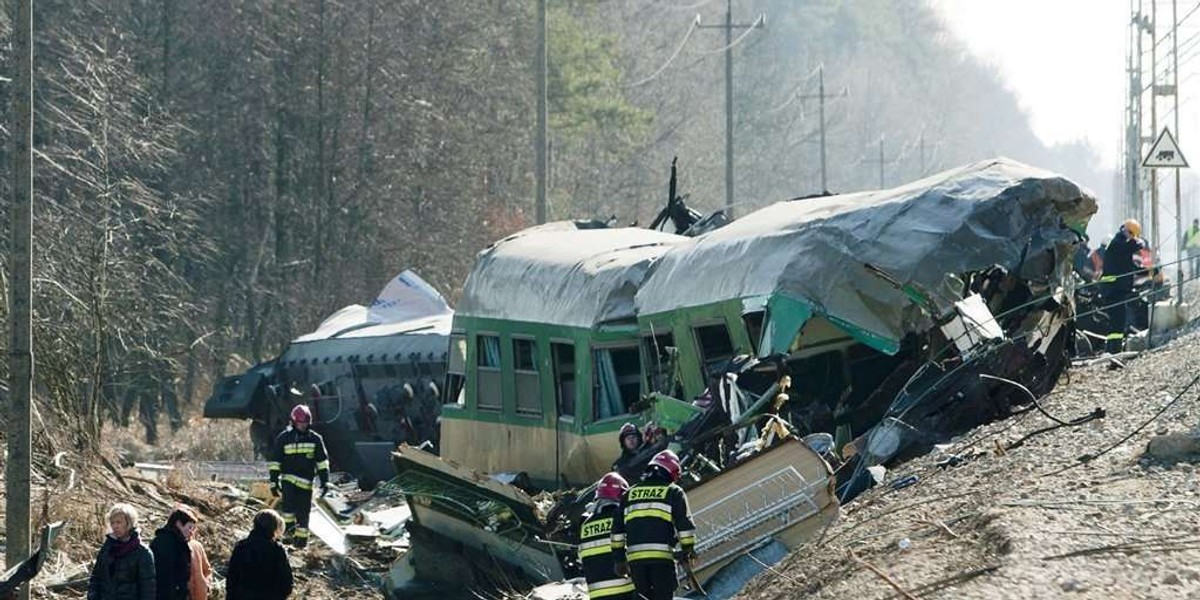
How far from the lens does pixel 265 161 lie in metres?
50.4

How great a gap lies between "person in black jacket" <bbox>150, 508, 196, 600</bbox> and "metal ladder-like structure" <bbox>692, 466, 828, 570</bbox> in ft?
11.6

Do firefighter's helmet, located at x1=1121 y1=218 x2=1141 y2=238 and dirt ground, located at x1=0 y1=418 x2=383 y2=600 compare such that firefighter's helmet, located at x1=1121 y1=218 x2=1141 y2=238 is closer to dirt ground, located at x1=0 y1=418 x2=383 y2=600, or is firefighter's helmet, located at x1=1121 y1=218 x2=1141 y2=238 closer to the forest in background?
dirt ground, located at x1=0 y1=418 x2=383 y2=600

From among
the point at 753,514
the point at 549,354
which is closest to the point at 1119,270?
the point at 549,354

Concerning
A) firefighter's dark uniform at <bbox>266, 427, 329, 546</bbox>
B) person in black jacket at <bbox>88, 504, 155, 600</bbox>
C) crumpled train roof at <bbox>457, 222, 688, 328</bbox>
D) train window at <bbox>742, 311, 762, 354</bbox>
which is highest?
crumpled train roof at <bbox>457, 222, 688, 328</bbox>

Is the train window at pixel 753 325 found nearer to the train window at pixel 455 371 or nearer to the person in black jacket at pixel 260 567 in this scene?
the person in black jacket at pixel 260 567

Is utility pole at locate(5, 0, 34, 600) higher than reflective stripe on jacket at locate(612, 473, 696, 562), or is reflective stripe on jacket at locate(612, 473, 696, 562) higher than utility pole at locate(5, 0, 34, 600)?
utility pole at locate(5, 0, 34, 600)

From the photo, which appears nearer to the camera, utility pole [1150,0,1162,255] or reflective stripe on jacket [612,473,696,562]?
reflective stripe on jacket [612,473,696,562]

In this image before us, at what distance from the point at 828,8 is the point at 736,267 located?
444 feet

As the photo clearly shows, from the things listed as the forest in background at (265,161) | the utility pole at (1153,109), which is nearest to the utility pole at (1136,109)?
the utility pole at (1153,109)

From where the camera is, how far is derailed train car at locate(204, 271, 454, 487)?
3033cm

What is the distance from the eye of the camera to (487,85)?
57.9 m

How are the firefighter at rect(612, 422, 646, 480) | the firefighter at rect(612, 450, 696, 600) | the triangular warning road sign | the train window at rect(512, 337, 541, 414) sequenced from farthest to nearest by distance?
the triangular warning road sign
the train window at rect(512, 337, 541, 414)
the firefighter at rect(612, 422, 646, 480)
the firefighter at rect(612, 450, 696, 600)

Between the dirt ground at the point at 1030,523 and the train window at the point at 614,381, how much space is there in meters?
5.31

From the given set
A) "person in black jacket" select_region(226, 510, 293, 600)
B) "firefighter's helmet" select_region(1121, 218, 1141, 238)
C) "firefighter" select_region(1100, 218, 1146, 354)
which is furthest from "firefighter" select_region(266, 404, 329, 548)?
"firefighter's helmet" select_region(1121, 218, 1141, 238)
